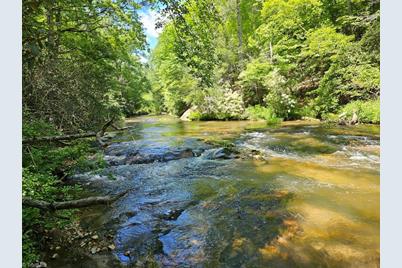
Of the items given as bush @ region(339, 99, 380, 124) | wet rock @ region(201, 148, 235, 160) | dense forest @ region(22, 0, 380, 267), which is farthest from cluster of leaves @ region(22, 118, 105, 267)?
bush @ region(339, 99, 380, 124)

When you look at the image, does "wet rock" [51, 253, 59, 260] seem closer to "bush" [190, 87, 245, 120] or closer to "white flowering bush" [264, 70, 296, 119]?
"white flowering bush" [264, 70, 296, 119]

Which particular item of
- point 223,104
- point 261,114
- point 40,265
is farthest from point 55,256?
point 223,104

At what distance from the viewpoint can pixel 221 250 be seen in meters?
3.81

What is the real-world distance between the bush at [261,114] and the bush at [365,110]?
4152 mm

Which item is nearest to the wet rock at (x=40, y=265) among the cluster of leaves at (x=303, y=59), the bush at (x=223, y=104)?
the cluster of leaves at (x=303, y=59)

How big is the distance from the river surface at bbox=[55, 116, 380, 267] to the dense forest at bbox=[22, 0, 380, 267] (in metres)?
1.07

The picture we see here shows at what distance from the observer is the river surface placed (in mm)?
3685

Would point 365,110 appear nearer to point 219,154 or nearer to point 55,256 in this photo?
point 219,154

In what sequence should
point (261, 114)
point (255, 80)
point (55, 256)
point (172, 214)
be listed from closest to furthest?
point (55, 256) < point (172, 214) < point (261, 114) < point (255, 80)

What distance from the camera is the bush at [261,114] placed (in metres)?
19.0

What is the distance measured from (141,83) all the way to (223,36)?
11.9 metres

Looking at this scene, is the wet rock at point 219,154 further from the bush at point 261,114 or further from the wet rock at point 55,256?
the bush at point 261,114

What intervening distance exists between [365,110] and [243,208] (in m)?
13.2

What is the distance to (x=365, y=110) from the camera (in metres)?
15.3
